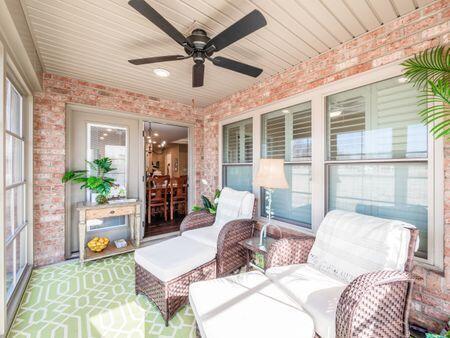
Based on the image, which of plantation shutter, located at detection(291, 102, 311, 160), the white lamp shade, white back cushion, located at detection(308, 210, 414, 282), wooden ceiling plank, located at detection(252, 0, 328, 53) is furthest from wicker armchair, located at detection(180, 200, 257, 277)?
wooden ceiling plank, located at detection(252, 0, 328, 53)

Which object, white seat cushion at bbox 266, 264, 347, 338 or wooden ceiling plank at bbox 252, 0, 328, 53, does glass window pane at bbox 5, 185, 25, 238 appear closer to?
white seat cushion at bbox 266, 264, 347, 338

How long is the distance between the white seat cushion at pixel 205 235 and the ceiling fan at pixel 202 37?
1792 mm

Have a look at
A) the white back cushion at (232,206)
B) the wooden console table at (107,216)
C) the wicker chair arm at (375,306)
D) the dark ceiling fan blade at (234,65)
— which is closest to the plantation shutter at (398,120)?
the wicker chair arm at (375,306)

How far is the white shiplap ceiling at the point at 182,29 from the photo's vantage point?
1.74 meters

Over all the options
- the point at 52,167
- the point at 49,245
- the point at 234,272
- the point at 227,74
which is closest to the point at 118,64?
the point at 227,74

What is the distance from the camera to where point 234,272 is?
8.96ft

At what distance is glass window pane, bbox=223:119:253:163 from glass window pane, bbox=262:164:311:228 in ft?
2.68

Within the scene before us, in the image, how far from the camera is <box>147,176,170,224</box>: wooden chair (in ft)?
17.4

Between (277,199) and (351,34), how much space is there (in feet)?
6.87

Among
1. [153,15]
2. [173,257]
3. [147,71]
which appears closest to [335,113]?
[153,15]

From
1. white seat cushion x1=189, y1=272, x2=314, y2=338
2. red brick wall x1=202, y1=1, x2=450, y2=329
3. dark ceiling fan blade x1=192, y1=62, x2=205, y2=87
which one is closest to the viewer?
white seat cushion x1=189, y1=272, x2=314, y2=338

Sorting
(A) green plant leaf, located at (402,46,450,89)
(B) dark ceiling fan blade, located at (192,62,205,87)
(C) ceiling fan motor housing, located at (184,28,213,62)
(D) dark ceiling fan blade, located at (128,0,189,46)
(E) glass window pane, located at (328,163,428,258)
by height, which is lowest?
Answer: (E) glass window pane, located at (328,163,428,258)

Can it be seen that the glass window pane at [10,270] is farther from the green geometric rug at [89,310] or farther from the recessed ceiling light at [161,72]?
the recessed ceiling light at [161,72]

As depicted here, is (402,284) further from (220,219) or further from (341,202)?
(220,219)
